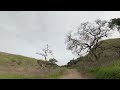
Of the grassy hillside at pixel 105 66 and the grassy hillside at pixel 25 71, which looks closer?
the grassy hillside at pixel 105 66

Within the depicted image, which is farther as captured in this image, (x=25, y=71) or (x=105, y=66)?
(x=25, y=71)

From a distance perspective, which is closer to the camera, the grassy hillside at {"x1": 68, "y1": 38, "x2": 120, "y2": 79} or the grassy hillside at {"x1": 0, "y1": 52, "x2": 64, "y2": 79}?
the grassy hillside at {"x1": 68, "y1": 38, "x2": 120, "y2": 79}

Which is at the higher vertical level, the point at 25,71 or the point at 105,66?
the point at 25,71
